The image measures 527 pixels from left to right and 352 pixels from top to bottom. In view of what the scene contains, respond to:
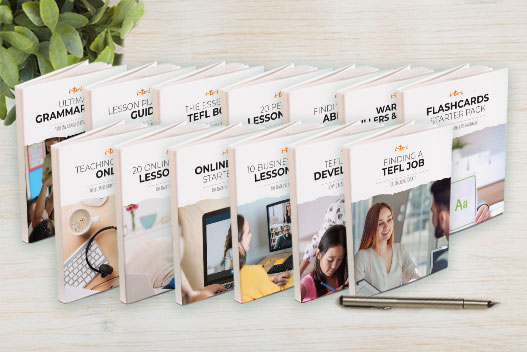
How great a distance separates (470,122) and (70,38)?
2.39 feet

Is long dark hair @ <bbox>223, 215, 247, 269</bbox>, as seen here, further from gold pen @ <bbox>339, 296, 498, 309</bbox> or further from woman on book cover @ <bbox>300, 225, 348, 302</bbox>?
gold pen @ <bbox>339, 296, 498, 309</bbox>

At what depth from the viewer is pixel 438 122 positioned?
5.13 ft

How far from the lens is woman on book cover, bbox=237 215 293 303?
1.44 m

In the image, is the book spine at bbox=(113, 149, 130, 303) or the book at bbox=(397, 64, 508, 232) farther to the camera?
the book at bbox=(397, 64, 508, 232)

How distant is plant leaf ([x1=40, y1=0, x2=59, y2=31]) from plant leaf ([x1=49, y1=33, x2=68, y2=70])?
2 centimetres

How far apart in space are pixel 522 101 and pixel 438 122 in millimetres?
244

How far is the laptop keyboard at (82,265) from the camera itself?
150 cm

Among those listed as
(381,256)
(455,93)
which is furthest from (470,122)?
(381,256)

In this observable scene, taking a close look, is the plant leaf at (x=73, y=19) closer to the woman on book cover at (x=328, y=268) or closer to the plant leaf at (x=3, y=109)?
the plant leaf at (x=3, y=109)

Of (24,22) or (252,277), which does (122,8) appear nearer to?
(24,22)

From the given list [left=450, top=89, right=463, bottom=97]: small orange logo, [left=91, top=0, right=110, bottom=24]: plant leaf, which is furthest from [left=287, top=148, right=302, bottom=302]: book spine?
[left=91, top=0, right=110, bottom=24]: plant leaf

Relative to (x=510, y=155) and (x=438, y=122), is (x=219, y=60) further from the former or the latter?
(x=510, y=155)

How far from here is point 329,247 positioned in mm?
1482

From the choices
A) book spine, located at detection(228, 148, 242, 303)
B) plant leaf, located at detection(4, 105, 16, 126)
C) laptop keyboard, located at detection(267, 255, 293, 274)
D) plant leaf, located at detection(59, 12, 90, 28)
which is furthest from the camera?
plant leaf, located at detection(4, 105, 16, 126)
